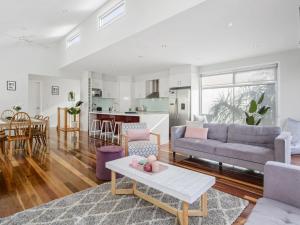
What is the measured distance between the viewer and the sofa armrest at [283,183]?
1.49m

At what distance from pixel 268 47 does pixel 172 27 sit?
2744 mm

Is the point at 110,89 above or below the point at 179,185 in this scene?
above

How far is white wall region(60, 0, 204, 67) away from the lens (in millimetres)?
3010

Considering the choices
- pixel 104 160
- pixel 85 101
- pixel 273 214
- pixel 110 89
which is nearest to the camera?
pixel 273 214

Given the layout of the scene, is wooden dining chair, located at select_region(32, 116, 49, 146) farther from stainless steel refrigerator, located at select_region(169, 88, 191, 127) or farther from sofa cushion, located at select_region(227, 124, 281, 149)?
sofa cushion, located at select_region(227, 124, 281, 149)

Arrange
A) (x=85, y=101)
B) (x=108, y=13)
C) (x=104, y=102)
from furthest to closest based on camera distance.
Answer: (x=104, y=102) < (x=85, y=101) < (x=108, y=13)

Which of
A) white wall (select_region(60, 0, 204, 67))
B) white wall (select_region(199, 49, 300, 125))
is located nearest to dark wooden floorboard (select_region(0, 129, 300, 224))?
white wall (select_region(199, 49, 300, 125))

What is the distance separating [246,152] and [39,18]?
19.7ft

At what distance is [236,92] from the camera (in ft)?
19.1

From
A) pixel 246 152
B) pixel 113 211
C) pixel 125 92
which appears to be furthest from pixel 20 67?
pixel 246 152

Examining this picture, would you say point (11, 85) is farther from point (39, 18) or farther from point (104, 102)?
point (104, 102)

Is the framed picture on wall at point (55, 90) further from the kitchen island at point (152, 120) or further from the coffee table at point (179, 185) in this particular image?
the coffee table at point (179, 185)

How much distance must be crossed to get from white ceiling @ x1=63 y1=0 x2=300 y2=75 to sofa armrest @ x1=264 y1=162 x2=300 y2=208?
7.23ft

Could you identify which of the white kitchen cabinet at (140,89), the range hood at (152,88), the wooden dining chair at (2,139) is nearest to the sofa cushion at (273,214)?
the wooden dining chair at (2,139)
